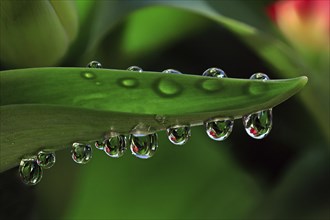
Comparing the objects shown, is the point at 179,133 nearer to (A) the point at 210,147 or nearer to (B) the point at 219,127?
(B) the point at 219,127

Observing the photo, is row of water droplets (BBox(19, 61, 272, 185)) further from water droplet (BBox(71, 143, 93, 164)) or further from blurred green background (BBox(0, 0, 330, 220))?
blurred green background (BBox(0, 0, 330, 220))

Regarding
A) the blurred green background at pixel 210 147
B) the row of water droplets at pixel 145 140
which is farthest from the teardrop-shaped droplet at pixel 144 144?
the blurred green background at pixel 210 147

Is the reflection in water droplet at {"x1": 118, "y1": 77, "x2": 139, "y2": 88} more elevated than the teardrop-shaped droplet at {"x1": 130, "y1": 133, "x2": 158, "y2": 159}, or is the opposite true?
the reflection in water droplet at {"x1": 118, "y1": 77, "x2": 139, "y2": 88}

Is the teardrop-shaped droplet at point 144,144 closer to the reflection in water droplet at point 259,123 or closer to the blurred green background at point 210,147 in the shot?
the reflection in water droplet at point 259,123

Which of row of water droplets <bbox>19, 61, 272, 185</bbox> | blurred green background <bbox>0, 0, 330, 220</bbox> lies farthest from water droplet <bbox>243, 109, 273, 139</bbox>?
blurred green background <bbox>0, 0, 330, 220</bbox>

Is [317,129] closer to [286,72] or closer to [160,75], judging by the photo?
[286,72]

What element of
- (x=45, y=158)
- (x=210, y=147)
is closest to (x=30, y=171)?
(x=45, y=158)
